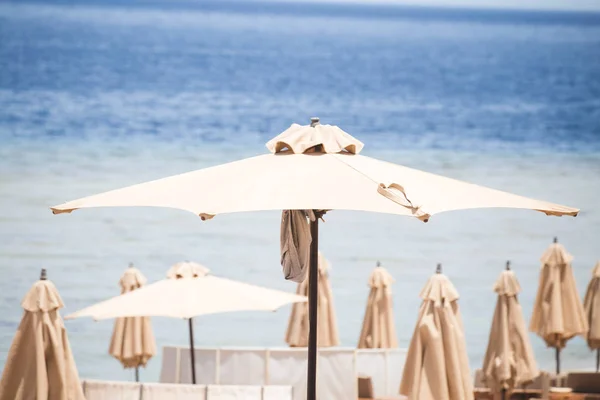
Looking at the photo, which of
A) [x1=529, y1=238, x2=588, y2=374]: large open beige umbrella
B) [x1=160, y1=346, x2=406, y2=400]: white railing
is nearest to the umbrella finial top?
[x1=160, y1=346, x2=406, y2=400]: white railing

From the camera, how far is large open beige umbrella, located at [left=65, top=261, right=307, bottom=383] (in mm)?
8203

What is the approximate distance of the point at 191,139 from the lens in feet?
86.5

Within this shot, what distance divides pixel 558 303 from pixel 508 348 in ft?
6.65

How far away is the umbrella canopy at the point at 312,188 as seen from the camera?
466cm

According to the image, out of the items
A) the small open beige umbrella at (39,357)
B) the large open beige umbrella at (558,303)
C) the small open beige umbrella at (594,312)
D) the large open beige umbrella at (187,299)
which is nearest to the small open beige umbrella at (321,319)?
the large open beige umbrella at (558,303)

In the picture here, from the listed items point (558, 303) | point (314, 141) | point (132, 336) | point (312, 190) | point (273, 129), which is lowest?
point (132, 336)

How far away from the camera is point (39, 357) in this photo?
6.86m

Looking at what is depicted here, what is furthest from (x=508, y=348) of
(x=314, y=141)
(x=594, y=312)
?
(x=314, y=141)

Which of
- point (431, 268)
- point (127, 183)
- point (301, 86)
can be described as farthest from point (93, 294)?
point (301, 86)

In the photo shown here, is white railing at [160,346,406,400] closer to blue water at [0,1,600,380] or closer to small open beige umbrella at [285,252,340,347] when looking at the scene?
small open beige umbrella at [285,252,340,347]

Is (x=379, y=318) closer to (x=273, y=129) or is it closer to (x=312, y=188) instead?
(x=312, y=188)

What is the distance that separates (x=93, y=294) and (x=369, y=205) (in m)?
15.8

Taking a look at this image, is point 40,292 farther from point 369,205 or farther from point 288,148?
point 369,205

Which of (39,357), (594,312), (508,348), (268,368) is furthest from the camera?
(594,312)
